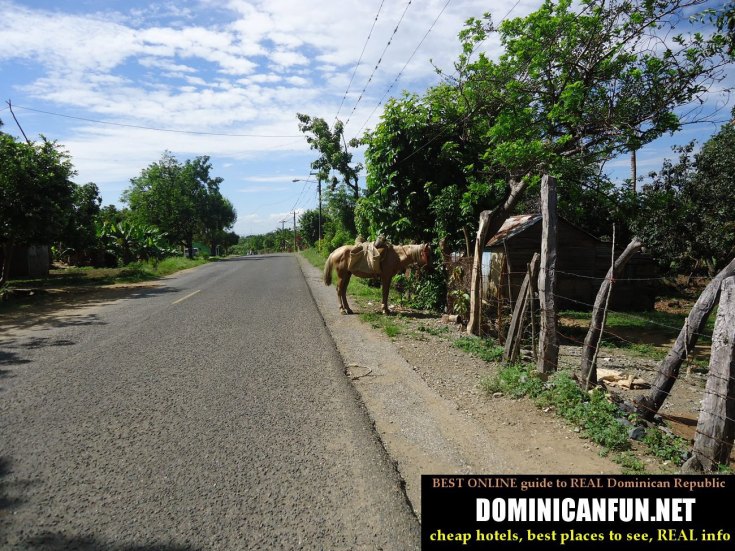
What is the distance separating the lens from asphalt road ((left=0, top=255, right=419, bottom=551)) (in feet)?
9.75

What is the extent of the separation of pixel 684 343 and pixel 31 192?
1787cm

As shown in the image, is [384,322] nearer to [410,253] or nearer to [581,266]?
[410,253]

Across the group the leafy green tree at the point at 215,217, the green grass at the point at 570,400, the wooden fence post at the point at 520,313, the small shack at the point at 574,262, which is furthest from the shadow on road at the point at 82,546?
the leafy green tree at the point at 215,217

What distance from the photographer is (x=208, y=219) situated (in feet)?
199

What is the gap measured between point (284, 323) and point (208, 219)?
54185mm

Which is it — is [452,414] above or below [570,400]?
below

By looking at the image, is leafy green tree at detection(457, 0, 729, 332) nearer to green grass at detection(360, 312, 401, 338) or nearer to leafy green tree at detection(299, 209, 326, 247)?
green grass at detection(360, 312, 401, 338)

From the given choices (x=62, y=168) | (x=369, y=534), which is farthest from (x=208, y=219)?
(x=369, y=534)

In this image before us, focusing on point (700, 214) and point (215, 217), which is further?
point (215, 217)

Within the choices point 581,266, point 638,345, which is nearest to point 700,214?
point 581,266

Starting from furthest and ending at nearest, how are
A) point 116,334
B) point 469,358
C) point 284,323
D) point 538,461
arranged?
point 284,323
point 116,334
point 469,358
point 538,461

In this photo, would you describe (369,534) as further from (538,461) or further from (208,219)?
(208,219)

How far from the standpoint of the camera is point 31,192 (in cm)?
1553

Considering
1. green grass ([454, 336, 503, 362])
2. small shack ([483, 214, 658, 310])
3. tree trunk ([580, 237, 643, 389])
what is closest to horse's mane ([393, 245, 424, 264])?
small shack ([483, 214, 658, 310])
